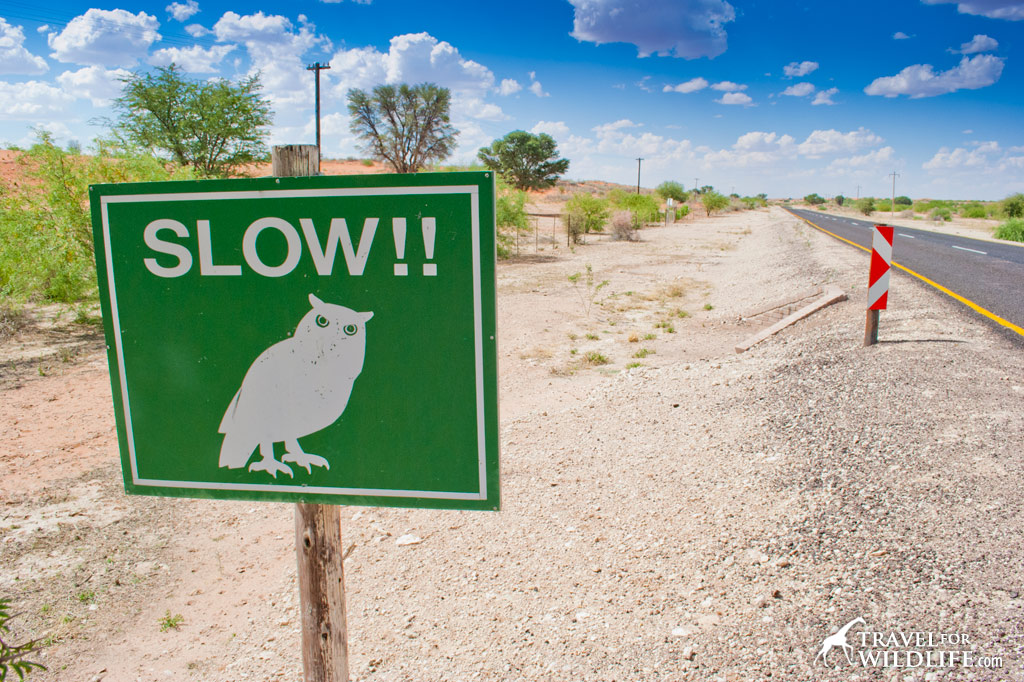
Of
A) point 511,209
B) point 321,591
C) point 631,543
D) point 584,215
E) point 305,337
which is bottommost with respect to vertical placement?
point 631,543

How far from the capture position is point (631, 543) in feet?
12.9

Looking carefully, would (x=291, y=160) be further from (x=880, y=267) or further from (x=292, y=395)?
(x=880, y=267)

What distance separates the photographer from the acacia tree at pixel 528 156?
6362 centimetres

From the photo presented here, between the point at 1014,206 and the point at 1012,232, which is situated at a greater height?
the point at 1014,206

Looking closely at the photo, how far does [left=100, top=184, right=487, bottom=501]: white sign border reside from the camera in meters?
1.53

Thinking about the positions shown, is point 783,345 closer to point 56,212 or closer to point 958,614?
point 958,614

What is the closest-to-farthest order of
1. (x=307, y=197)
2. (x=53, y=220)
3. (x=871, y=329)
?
(x=307, y=197)
(x=871, y=329)
(x=53, y=220)

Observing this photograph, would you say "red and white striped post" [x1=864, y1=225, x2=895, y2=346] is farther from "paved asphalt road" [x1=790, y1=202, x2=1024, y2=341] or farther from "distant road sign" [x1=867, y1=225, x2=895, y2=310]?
"paved asphalt road" [x1=790, y1=202, x2=1024, y2=341]

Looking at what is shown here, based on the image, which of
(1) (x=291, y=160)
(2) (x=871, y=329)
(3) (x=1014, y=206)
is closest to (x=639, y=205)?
(3) (x=1014, y=206)

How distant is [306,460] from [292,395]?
0.17 m

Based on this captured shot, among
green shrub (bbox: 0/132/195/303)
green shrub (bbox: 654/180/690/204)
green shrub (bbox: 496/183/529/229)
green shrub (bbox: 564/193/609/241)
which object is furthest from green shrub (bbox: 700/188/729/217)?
green shrub (bbox: 0/132/195/303)

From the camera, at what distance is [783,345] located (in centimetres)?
837

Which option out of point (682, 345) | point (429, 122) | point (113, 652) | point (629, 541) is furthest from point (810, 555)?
point (429, 122)

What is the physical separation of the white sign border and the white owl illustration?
89mm
